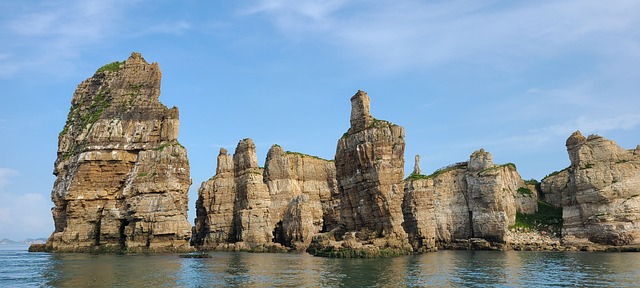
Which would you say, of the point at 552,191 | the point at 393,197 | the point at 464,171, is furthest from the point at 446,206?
the point at 393,197

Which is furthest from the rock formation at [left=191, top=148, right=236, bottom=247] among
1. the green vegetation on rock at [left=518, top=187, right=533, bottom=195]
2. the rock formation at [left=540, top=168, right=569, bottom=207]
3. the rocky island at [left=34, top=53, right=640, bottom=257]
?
the rock formation at [left=540, top=168, right=569, bottom=207]

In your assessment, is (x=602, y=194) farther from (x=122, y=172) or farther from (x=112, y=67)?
(x=112, y=67)

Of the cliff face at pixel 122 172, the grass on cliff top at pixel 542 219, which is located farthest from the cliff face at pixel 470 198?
the cliff face at pixel 122 172

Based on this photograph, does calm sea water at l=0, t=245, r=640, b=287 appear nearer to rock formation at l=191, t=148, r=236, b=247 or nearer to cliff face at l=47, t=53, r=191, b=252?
cliff face at l=47, t=53, r=191, b=252

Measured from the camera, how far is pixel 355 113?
72.6 m

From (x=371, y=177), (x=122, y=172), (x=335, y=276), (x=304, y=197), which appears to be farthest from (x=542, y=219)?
(x=122, y=172)

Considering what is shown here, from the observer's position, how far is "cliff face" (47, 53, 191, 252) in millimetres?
75812

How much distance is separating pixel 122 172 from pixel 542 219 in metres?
82.3

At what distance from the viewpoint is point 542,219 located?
99.1m

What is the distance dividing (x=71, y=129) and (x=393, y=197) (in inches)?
2448

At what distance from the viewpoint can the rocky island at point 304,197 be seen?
228ft

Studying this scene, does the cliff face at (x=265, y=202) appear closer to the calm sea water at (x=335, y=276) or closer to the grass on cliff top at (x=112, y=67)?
the grass on cliff top at (x=112, y=67)

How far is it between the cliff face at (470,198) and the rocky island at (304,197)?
21 cm

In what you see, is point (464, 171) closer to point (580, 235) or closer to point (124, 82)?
point (580, 235)
